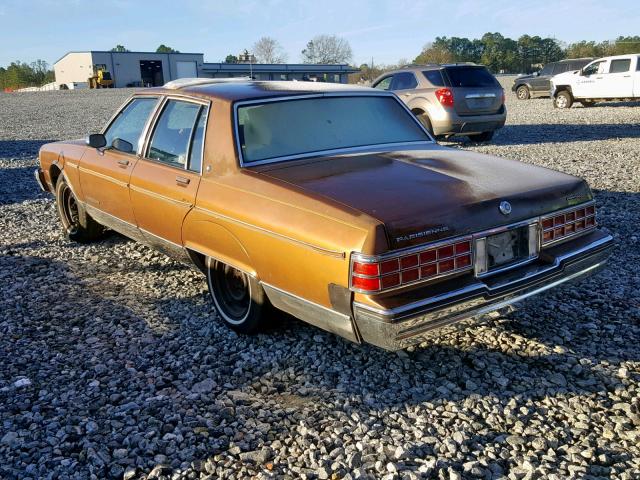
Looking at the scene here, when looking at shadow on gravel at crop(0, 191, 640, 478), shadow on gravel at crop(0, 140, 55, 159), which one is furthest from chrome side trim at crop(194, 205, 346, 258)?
shadow on gravel at crop(0, 140, 55, 159)

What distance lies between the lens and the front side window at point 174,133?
424 cm

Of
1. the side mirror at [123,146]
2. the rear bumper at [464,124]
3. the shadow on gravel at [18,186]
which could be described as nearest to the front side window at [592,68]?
the rear bumper at [464,124]

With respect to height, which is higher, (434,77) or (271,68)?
(271,68)

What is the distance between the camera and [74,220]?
250 inches

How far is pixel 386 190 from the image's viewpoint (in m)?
3.24

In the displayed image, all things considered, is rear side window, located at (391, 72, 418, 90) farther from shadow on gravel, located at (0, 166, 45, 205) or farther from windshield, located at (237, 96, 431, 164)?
windshield, located at (237, 96, 431, 164)

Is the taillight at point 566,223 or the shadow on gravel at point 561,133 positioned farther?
the shadow on gravel at point 561,133

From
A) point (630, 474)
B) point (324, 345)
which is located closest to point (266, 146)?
point (324, 345)

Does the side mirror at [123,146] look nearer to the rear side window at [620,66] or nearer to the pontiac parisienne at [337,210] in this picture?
the pontiac parisienne at [337,210]

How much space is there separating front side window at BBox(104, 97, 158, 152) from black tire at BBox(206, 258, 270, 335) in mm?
1409

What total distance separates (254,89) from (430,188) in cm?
167

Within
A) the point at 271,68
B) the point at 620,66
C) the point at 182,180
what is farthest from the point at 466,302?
the point at 271,68

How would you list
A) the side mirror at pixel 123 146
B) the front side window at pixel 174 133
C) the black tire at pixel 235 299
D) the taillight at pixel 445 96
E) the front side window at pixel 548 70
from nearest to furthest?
the black tire at pixel 235 299, the front side window at pixel 174 133, the side mirror at pixel 123 146, the taillight at pixel 445 96, the front side window at pixel 548 70

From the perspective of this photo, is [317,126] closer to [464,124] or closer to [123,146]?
[123,146]
